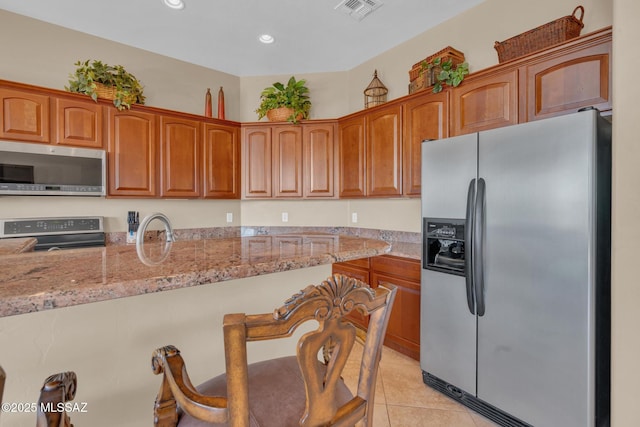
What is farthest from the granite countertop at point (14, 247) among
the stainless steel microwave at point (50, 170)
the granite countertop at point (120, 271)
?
the stainless steel microwave at point (50, 170)

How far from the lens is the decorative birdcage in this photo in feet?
10.9

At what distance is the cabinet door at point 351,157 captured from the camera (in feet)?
10.4

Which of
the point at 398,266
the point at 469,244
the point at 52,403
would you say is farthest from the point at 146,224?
the point at 398,266

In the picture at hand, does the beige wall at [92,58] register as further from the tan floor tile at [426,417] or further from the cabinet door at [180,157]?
the tan floor tile at [426,417]

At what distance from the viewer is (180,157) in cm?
318

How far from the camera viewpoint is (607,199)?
5.08 feet

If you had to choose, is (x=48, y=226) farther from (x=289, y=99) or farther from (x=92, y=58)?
(x=289, y=99)

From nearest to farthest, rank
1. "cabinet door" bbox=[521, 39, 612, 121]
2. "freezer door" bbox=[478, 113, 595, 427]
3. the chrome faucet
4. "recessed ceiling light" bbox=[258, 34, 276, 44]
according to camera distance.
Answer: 1. the chrome faucet
2. "freezer door" bbox=[478, 113, 595, 427]
3. "cabinet door" bbox=[521, 39, 612, 121]
4. "recessed ceiling light" bbox=[258, 34, 276, 44]

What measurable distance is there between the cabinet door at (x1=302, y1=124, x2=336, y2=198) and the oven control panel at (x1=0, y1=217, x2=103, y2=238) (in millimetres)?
2103

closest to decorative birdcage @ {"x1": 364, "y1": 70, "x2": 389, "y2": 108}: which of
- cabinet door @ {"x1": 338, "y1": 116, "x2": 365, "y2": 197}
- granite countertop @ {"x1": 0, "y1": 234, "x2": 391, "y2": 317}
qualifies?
cabinet door @ {"x1": 338, "y1": 116, "x2": 365, "y2": 197}

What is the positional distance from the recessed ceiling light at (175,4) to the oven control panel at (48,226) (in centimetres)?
202

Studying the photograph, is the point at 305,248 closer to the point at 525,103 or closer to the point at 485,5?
the point at 525,103

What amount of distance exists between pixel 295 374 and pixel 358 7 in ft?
9.29

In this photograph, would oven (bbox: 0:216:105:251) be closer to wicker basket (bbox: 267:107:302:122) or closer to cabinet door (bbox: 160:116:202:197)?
cabinet door (bbox: 160:116:202:197)
